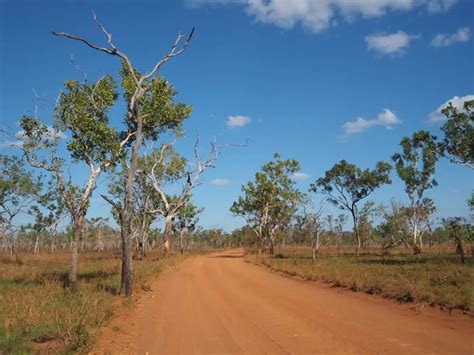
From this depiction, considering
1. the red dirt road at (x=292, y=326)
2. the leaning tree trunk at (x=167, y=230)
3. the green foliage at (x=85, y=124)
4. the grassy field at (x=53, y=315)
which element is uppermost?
the green foliage at (x=85, y=124)

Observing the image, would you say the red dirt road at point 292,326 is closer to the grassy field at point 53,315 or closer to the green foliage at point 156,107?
the grassy field at point 53,315

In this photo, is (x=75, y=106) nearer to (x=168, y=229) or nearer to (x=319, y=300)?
(x=319, y=300)

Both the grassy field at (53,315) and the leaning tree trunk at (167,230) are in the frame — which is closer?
the grassy field at (53,315)

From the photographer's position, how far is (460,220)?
3388cm

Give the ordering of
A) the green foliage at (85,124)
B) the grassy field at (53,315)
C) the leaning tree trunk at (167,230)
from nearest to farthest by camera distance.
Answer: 1. the grassy field at (53,315)
2. the green foliage at (85,124)
3. the leaning tree trunk at (167,230)

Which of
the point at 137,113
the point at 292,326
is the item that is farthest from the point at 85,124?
the point at 292,326

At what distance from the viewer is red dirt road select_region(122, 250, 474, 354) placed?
8.30m

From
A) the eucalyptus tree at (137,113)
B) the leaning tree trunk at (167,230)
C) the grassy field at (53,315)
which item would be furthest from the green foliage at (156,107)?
the leaning tree trunk at (167,230)

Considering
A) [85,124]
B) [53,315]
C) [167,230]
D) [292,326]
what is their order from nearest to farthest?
[292,326] < [53,315] < [85,124] < [167,230]

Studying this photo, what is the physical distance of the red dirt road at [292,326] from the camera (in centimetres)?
830

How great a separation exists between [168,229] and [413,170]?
104 feet

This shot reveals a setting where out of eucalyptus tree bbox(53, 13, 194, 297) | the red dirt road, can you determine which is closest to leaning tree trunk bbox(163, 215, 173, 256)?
eucalyptus tree bbox(53, 13, 194, 297)

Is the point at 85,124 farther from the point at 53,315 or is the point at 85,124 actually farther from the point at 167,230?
the point at 167,230

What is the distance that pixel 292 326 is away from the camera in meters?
10.1
